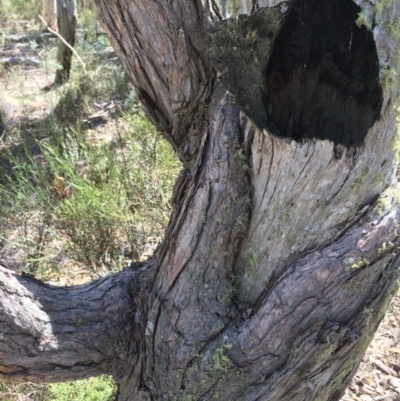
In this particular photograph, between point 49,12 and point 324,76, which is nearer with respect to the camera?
point 324,76

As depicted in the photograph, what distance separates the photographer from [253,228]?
5.40 ft

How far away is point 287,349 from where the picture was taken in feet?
4.99

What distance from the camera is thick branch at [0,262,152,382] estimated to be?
153 cm

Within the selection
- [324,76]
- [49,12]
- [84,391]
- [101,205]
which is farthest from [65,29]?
[324,76]

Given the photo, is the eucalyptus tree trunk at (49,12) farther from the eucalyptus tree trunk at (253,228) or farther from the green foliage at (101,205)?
the eucalyptus tree trunk at (253,228)

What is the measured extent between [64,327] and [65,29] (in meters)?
5.20

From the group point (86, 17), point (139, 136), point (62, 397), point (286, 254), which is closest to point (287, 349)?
point (286, 254)

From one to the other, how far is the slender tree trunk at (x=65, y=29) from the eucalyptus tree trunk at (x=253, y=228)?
444cm

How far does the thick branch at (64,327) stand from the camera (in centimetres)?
153

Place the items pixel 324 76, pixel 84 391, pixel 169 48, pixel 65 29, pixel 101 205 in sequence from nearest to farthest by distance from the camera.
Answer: pixel 324 76, pixel 169 48, pixel 84 391, pixel 101 205, pixel 65 29

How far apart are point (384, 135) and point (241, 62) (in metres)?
0.48

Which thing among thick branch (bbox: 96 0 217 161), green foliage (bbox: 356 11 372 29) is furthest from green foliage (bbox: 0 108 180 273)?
green foliage (bbox: 356 11 372 29)

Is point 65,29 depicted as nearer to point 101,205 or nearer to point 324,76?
point 101,205

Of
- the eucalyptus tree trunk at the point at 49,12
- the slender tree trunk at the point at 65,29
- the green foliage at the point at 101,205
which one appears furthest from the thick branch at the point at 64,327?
the eucalyptus tree trunk at the point at 49,12
